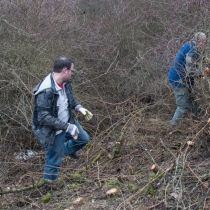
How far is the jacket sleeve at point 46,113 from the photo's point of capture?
4.30 metres

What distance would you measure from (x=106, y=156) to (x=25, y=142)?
1613 mm

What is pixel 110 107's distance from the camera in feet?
23.3

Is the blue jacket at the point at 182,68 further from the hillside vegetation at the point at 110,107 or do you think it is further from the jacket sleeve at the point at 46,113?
the jacket sleeve at the point at 46,113

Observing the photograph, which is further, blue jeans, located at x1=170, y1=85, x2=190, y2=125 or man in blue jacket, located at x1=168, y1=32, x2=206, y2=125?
blue jeans, located at x1=170, y1=85, x2=190, y2=125

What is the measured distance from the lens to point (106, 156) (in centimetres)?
554

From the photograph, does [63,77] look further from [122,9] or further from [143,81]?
[122,9]

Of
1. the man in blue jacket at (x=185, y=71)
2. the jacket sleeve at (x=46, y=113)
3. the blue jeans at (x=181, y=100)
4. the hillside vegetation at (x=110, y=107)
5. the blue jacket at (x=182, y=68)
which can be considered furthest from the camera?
the blue jeans at (x=181, y=100)

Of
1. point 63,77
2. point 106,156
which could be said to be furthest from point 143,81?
point 63,77

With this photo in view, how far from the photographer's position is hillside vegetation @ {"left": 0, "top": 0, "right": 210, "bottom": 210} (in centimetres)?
412

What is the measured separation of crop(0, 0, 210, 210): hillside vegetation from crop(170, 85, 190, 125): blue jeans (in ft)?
0.39

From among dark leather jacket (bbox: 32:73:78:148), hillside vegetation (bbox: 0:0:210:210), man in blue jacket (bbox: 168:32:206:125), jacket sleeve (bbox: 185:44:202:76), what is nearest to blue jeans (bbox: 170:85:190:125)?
man in blue jacket (bbox: 168:32:206:125)

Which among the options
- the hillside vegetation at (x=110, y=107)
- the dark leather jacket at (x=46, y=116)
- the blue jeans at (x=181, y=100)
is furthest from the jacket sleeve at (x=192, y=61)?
the dark leather jacket at (x=46, y=116)

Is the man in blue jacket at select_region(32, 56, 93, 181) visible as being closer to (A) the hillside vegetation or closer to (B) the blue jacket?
(A) the hillside vegetation

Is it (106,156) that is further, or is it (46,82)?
(106,156)
